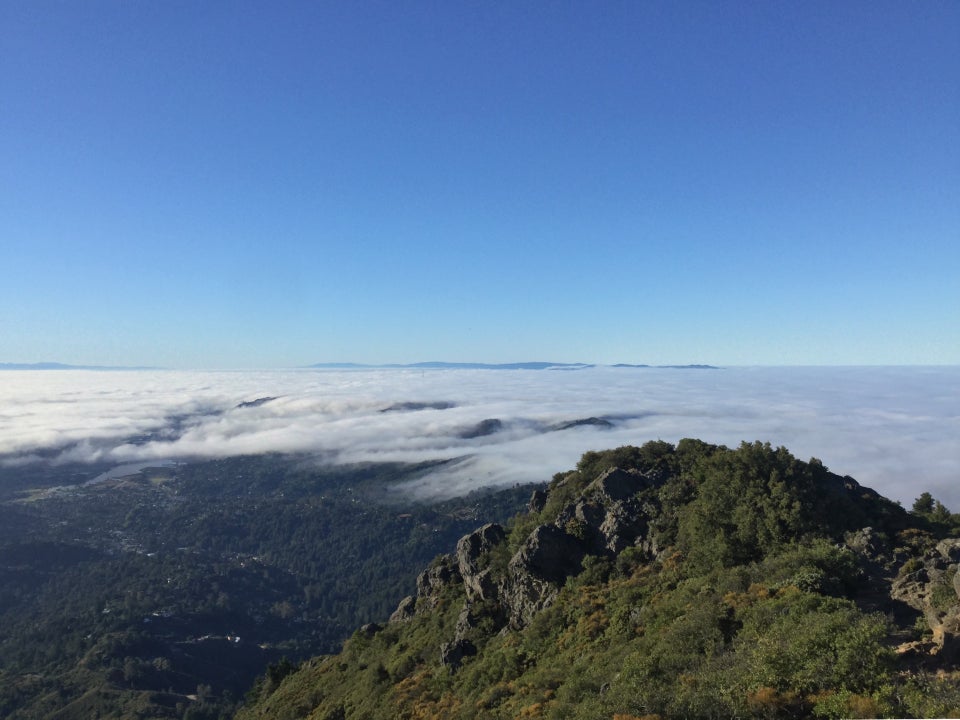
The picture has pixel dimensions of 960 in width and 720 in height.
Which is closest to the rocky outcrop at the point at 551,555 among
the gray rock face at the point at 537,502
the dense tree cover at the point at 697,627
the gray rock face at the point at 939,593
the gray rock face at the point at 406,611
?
the dense tree cover at the point at 697,627

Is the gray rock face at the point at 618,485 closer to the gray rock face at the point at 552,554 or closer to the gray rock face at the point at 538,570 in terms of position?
the gray rock face at the point at 552,554

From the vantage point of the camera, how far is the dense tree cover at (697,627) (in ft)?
47.6

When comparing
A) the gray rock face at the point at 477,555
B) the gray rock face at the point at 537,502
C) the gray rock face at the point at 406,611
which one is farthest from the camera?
the gray rock face at the point at 406,611

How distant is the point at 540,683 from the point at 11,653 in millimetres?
244868

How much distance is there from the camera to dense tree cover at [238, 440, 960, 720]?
47.6 ft

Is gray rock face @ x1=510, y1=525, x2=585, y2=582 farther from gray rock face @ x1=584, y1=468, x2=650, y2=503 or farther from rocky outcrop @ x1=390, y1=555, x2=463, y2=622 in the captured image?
rocky outcrop @ x1=390, y1=555, x2=463, y2=622

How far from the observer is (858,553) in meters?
26.3

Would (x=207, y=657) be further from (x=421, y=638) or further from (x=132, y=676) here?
(x=421, y=638)

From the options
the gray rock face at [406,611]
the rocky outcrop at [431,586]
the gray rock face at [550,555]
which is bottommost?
the gray rock face at [406,611]

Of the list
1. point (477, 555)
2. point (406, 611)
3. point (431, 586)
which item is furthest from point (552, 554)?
point (406, 611)

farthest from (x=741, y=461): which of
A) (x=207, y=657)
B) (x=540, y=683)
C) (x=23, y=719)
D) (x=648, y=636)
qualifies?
(x=207, y=657)

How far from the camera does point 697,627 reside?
20.9 metres

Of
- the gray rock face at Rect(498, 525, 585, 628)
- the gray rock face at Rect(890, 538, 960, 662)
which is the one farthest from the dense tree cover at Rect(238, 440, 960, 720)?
the gray rock face at Rect(498, 525, 585, 628)

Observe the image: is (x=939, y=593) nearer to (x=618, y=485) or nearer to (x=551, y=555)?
(x=551, y=555)
